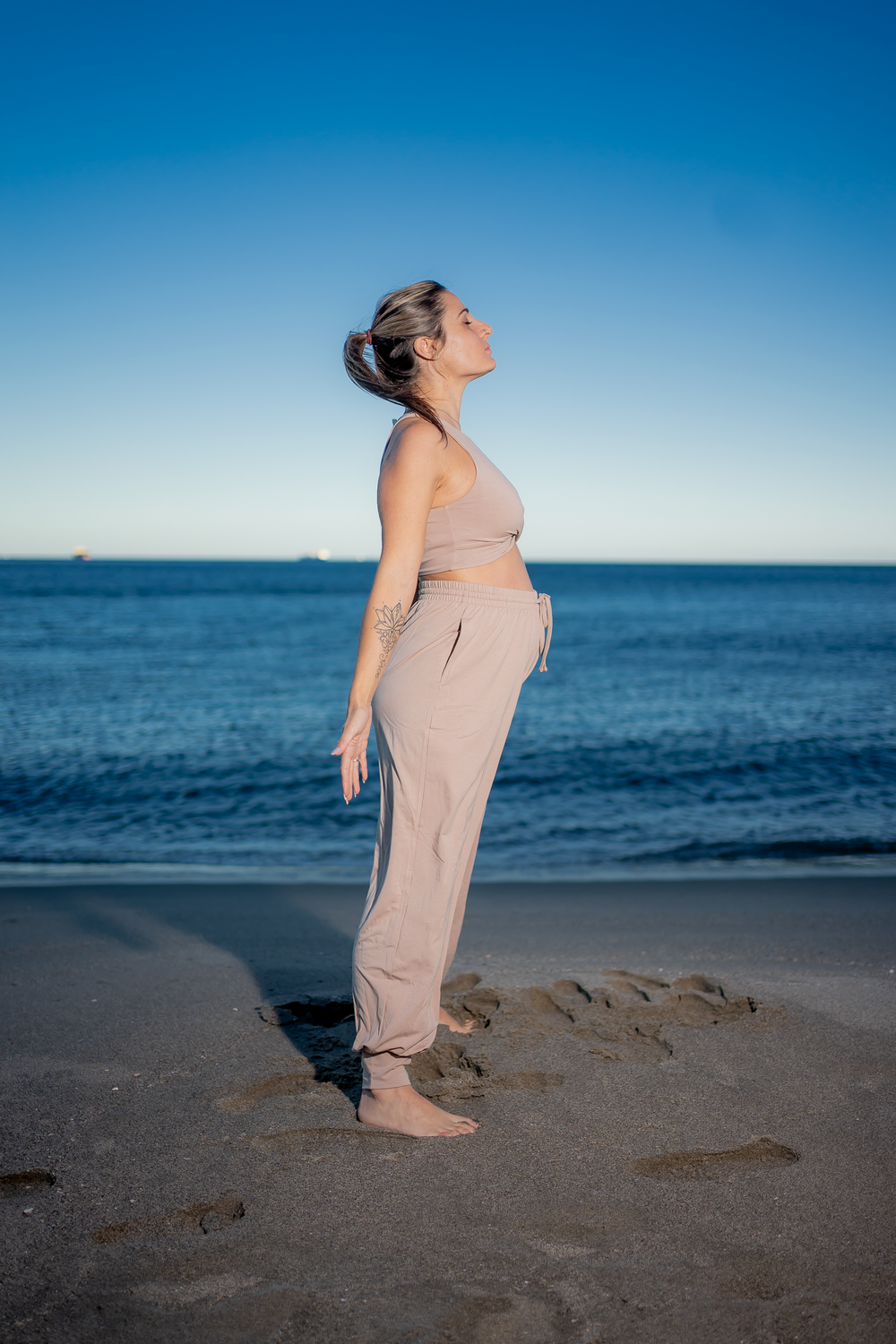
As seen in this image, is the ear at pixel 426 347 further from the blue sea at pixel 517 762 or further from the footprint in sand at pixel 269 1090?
the blue sea at pixel 517 762

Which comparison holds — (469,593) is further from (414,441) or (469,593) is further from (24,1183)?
(24,1183)

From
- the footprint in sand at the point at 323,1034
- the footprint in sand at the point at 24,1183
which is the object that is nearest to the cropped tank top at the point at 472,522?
the footprint in sand at the point at 323,1034

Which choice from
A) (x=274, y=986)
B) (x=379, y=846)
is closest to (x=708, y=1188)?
(x=379, y=846)

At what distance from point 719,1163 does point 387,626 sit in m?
1.64

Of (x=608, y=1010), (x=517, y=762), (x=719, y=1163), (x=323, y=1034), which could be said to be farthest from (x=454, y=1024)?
(x=517, y=762)

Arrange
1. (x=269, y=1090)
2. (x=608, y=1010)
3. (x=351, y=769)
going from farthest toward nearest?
(x=608, y=1010) → (x=269, y=1090) → (x=351, y=769)

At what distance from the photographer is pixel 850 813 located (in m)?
8.87

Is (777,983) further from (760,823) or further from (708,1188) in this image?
(760,823)

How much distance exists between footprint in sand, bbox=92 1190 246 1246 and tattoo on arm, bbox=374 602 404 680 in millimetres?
1331

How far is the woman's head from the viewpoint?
255 cm

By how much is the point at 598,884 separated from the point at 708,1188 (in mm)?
3995

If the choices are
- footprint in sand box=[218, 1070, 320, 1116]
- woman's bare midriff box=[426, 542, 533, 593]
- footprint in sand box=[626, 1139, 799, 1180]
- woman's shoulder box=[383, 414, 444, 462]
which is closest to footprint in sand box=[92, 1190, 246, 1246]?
footprint in sand box=[218, 1070, 320, 1116]

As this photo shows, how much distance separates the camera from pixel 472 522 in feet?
8.19

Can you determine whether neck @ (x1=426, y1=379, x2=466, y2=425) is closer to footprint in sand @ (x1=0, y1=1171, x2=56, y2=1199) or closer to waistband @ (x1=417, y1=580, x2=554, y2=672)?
waistband @ (x1=417, y1=580, x2=554, y2=672)
